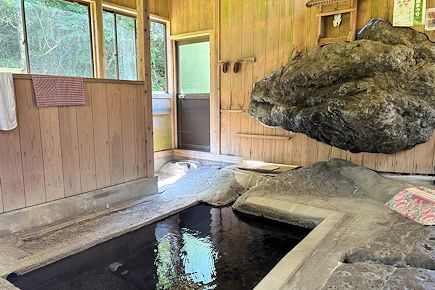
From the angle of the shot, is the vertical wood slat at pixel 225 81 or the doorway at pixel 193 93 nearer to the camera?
the vertical wood slat at pixel 225 81

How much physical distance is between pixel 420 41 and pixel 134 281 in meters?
3.81

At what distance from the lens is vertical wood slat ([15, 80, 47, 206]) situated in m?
2.71

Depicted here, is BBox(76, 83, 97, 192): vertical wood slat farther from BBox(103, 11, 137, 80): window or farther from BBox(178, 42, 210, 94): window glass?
BBox(178, 42, 210, 94): window glass

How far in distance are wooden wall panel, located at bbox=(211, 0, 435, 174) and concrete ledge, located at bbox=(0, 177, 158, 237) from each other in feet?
6.33

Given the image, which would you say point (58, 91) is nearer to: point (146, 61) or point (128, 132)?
point (128, 132)

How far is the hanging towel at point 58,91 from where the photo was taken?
9.13ft

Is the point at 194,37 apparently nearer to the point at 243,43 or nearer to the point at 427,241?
the point at 243,43

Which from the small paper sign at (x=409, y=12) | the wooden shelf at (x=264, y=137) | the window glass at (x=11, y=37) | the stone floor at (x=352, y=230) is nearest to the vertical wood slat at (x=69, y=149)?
the window glass at (x=11, y=37)

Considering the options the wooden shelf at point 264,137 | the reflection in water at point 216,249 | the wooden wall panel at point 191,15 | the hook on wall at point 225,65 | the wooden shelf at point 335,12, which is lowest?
the reflection in water at point 216,249

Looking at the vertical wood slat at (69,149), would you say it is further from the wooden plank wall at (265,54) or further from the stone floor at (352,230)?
the wooden plank wall at (265,54)

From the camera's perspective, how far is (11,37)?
391cm

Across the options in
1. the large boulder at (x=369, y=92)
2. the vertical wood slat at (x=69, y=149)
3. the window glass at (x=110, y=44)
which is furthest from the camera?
the window glass at (x=110, y=44)

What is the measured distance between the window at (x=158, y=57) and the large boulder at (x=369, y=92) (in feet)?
9.18

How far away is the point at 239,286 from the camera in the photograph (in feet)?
7.00
